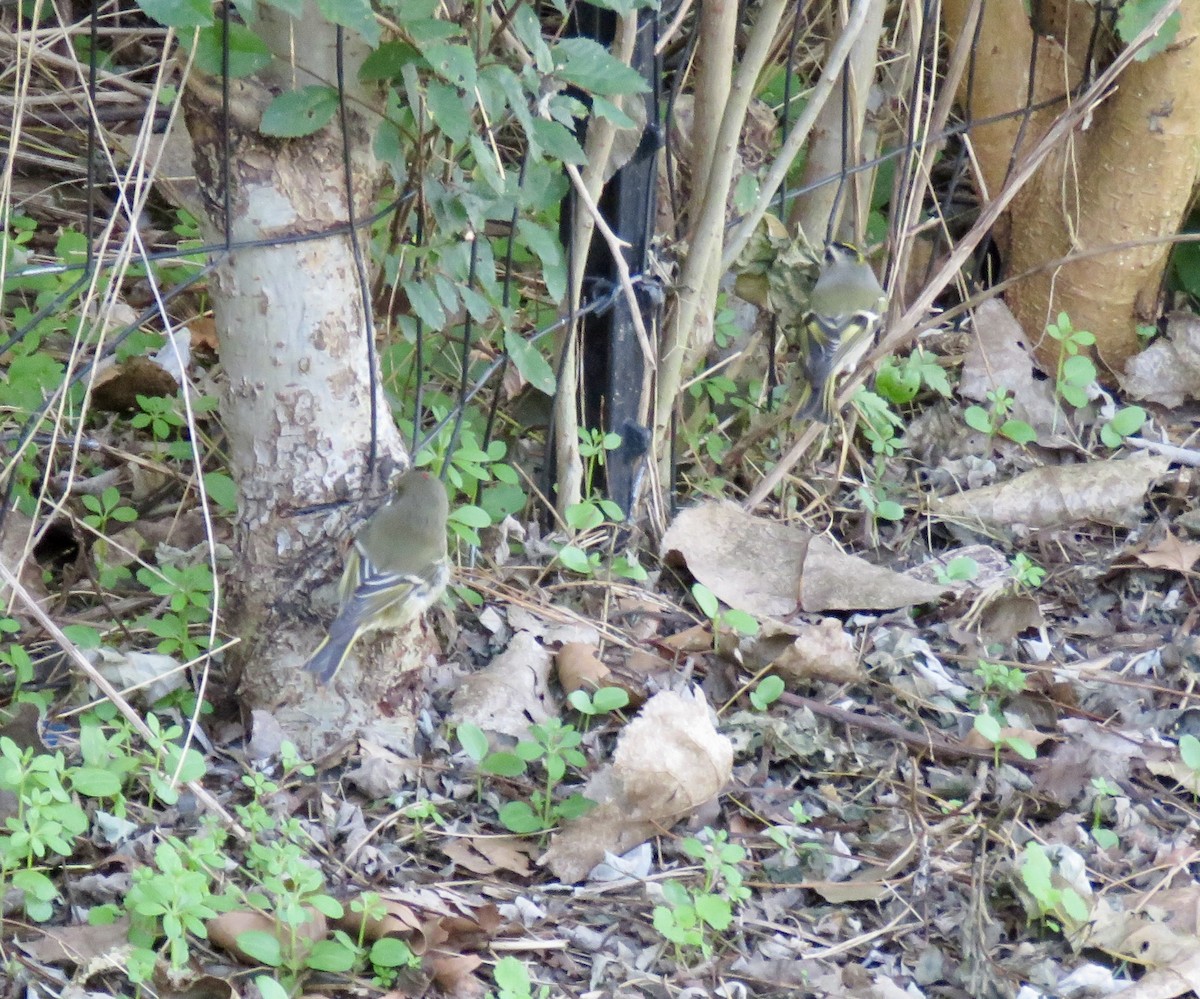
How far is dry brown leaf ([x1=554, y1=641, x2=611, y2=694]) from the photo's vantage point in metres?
3.53

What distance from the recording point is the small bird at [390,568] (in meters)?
3.06

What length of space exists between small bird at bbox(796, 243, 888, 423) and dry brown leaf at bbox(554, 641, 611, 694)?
3.77 feet

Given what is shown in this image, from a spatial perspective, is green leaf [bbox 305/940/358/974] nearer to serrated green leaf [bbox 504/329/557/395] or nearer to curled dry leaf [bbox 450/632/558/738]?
curled dry leaf [bbox 450/632/558/738]

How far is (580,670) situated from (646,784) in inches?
19.2

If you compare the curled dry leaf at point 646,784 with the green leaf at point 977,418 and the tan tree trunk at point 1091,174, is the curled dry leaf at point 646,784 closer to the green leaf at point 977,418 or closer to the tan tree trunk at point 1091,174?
the green leaf at point 977,418

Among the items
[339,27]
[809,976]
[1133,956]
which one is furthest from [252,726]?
[1133,956]

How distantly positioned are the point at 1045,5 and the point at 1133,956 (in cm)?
342

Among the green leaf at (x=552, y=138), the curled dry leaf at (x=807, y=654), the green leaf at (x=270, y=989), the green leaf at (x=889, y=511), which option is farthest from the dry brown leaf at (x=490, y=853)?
the green leaf at (x=889, y=511)

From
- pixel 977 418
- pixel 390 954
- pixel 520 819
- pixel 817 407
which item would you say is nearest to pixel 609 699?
pixel 520 819

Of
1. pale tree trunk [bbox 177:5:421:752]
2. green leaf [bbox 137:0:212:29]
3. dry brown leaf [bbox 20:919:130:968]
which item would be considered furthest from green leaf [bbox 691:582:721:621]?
green leaf [bbox 137:0:212:29]

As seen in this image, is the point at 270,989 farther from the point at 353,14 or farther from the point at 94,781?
the point at 353,14

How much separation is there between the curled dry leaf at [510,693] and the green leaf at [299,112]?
1430 mm

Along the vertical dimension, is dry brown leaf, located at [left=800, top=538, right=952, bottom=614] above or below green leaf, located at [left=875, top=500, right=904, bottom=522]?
below

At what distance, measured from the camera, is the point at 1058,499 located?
15.4ft
